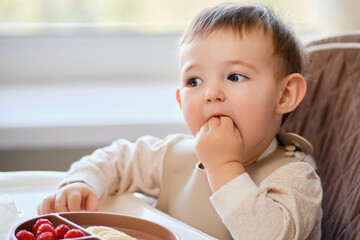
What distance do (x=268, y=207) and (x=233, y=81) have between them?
0.22 m

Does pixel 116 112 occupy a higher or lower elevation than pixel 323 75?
lower

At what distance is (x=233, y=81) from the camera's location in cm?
89

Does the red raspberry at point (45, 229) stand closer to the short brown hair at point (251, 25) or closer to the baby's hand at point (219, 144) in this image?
the baby's hand at point (219, 144)

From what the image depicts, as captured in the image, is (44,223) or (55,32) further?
(55,32)

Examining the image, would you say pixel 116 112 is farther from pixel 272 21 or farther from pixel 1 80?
pixel 272 21

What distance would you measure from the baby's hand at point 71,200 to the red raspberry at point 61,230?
0.69 feet

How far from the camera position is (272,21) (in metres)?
0.94

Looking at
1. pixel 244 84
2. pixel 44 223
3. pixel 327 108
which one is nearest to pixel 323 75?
pixel 327 108

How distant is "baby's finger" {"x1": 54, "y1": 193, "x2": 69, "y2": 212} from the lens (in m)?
0.90

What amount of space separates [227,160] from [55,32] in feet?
3.94

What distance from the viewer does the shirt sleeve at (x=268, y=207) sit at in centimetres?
78

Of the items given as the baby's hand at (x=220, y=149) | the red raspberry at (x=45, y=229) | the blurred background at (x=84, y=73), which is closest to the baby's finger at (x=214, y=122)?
the baby's hand at (x=220, y=149)

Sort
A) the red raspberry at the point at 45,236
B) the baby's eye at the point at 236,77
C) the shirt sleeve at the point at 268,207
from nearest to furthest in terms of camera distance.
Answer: the red raspberry at the point at 45,236
the shirt sleeve at the point at 268,207
the baby's eye at the point at 236,77

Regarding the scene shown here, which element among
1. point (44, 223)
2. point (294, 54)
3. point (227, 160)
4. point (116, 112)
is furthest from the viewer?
point (116, 112)
